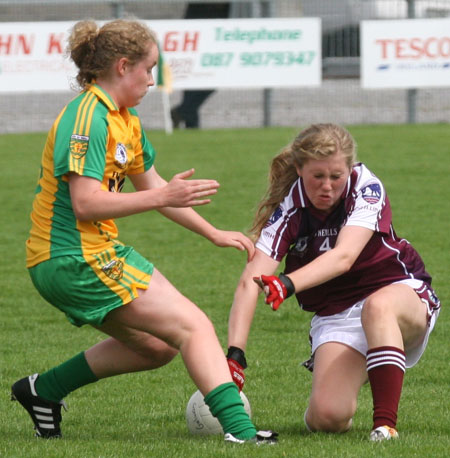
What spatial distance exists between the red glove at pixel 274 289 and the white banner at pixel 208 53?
554 inches

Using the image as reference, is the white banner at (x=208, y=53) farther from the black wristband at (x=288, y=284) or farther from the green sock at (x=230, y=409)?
the green sock at (x=230, y=409)

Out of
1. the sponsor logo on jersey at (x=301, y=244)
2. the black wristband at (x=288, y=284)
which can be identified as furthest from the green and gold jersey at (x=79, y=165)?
the sponsor logo on jersey at (x=301, y=244)

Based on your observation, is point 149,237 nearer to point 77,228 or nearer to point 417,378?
point 417,378

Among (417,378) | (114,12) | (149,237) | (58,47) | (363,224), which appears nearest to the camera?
(363,224)

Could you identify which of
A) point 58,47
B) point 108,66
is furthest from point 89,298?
point 58,47

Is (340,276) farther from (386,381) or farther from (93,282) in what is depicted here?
(93,282)

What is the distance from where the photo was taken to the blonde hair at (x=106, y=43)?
4.11m

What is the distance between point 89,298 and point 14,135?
49.0 ft

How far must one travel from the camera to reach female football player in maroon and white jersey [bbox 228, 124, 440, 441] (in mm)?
4371

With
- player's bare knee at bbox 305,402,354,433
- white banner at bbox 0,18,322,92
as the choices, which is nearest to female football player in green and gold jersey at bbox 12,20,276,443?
player's bare knee at bbox 305,402,354,433

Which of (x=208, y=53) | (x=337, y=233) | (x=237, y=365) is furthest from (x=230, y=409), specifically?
(x=208, y=53)

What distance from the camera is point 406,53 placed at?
1830 centimetres

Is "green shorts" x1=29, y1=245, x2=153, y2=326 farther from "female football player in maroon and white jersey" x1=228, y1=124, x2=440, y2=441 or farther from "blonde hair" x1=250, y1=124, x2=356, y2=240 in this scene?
"blonde hair" x1=250, y1=124, x2=356, y2=240

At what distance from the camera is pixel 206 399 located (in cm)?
407
